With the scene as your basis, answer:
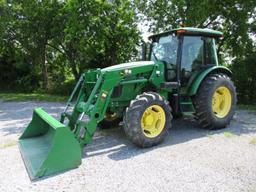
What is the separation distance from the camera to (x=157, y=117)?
537 cm

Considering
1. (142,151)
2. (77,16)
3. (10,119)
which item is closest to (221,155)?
(142,151)

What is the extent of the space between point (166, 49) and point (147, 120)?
73.1 inches

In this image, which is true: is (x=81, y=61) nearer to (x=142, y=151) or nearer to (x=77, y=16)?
(x=77, y=16)

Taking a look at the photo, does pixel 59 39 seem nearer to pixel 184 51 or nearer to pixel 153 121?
pixel 184 51

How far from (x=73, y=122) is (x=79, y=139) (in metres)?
0.84

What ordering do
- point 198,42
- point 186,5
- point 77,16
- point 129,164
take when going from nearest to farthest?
1. point 129,164
2. point 198,42
3. point 186,5
4. point 77,16

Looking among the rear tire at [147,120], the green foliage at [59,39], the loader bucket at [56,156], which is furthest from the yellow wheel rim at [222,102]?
the green foliage at [59,39]

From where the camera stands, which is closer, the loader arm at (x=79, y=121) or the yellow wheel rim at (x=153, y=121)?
the loader arm at (x=79, y=121)

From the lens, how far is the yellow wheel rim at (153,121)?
5.26 metres

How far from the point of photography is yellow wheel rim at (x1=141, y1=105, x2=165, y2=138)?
207 inches

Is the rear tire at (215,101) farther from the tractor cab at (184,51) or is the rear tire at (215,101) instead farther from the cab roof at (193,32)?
the cab roof at (193,32)

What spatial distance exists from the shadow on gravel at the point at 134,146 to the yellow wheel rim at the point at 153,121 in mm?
272

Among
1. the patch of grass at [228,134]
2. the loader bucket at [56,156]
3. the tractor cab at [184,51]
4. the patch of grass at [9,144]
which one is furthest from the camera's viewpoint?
the tractor cab at [184,51]

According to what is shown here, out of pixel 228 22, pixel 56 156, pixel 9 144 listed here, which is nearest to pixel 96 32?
pixel 228 22
